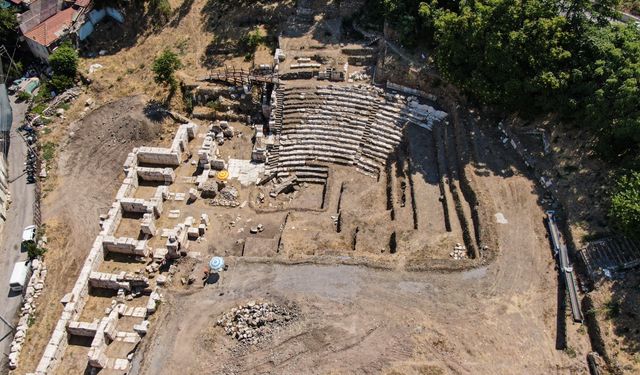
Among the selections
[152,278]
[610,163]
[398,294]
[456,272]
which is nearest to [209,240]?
[152,278]

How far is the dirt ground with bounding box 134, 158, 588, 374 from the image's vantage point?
90.0ft

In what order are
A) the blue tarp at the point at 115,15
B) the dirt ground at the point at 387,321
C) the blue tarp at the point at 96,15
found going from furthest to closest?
the blue tarp at the point at 115,15 → the blue tarp at the point at 96,15 → the dirt ground at the point at 387,321

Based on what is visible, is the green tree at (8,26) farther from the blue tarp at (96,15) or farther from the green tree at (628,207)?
the green tree at (628,207)

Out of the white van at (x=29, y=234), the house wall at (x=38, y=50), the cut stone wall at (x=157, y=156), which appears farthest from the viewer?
the house wall at (x=38, y=50)

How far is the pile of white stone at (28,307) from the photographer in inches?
1317

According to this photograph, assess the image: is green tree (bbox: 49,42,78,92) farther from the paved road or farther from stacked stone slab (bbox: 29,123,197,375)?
stacked stone slab (bbox: 29,123,197,375)

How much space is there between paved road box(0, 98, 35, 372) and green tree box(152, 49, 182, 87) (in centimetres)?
1452

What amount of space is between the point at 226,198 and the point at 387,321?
57.9 feet

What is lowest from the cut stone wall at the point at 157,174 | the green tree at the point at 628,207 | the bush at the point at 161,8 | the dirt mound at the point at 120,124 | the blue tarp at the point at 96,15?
the green tree at the point at 628,207

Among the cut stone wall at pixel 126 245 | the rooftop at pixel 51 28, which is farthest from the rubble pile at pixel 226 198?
the rooftop at pixel 51 28

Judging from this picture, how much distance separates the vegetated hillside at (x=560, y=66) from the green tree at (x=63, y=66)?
35.9 m

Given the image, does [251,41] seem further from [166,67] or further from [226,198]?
[226,198]

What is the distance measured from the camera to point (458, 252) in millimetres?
32531

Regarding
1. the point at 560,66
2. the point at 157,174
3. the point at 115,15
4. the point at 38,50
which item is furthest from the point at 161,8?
the point at 560,66
